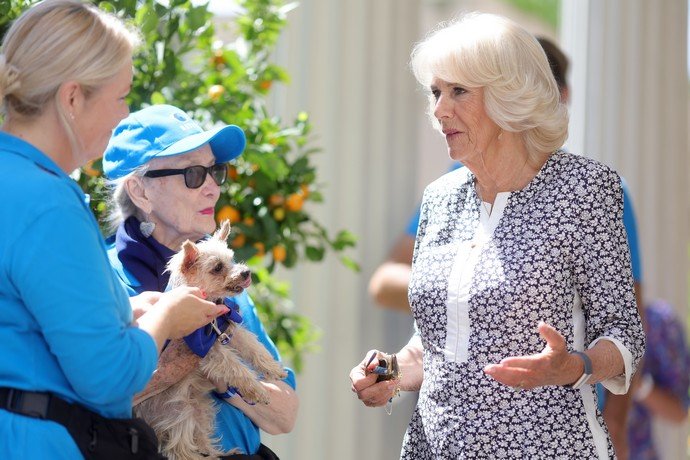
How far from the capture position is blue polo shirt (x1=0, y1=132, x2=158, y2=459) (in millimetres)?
1938

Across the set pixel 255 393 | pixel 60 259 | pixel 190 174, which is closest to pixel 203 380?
pixel 255 393

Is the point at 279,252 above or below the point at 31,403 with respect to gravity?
below

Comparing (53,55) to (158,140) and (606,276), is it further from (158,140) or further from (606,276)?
(606,276)

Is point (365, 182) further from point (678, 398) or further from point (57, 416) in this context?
point (57, 416)

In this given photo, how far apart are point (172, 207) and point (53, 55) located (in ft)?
2.49

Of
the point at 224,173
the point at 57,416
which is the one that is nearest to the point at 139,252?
the point at 224,173

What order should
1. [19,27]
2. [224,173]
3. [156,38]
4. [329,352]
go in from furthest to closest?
[329,352]
[156,38]
[224,173]
[19,27]

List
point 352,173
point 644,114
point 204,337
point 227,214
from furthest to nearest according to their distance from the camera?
1. point 644,114
2. point 352,173
3. point 227,214
4. point 204,337

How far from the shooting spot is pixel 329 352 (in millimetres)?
4941

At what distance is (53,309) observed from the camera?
1.93 metres

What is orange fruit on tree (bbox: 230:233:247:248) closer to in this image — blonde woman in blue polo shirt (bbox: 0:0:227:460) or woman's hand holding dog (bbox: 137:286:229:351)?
woman's hand holding dog (bbox: 137:286:229:351)

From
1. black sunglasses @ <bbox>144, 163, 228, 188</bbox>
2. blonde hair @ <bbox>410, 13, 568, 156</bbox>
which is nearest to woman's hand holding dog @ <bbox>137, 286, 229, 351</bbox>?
black sunglasses @ <bbox>144, 163, 228, 188</bbox>

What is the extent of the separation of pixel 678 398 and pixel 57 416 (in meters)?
3.84

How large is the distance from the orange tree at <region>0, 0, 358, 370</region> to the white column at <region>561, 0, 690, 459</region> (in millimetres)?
1990
